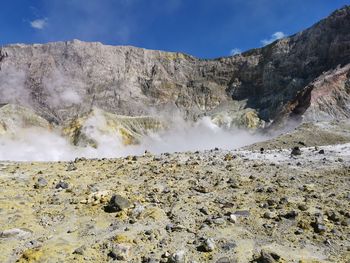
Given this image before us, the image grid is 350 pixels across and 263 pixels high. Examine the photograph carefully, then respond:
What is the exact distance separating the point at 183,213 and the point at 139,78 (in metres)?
159

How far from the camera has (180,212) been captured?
35.2 ft

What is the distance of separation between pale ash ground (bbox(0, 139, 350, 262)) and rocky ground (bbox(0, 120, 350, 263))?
2cm

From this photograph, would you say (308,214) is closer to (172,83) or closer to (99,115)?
(99,115)

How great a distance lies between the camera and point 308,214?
10328mm

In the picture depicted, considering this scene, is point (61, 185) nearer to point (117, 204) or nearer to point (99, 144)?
point (117, 204)

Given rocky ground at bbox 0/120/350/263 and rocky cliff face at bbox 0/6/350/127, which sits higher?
rocky cliff face at bbox 0/6/350/127

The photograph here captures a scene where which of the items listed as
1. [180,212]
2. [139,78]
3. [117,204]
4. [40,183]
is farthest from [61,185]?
[139,78]

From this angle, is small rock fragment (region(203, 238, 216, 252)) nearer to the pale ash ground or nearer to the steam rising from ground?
the pale ash ground

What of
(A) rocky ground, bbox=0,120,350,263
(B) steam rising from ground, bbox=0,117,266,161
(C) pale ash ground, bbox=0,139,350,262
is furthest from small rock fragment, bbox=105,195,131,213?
(B) steam rising from ground, bbox=0,117,266,161

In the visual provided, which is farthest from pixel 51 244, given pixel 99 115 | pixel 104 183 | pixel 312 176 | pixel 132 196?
pixel 99 115

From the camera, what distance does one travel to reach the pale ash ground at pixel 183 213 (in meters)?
8.97

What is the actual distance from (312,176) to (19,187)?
8.31 m

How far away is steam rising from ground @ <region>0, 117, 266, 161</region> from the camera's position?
121812 mm

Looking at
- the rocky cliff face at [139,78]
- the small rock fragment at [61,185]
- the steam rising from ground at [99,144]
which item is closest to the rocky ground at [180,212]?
the small rock fragment at [61,185]
